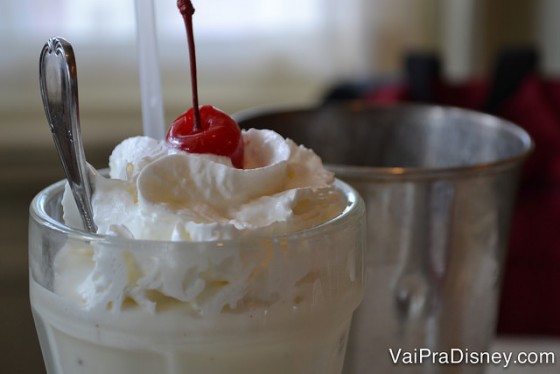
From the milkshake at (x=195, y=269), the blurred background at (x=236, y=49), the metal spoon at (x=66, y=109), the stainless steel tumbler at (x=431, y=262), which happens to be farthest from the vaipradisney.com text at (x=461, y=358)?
the blurred background at (x=236, y=49)

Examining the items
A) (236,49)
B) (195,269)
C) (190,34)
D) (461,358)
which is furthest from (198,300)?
(236,49)

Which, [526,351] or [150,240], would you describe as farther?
[526,351]

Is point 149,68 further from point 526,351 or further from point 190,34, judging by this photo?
point 526,351

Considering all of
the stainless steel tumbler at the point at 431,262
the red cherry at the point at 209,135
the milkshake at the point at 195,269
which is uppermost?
the red cherry at the point at 209,135

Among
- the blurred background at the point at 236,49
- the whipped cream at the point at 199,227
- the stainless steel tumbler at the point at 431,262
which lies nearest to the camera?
the whipped cream at the point at 199,227

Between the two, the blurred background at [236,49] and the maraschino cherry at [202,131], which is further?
the blurred background at [236,49]

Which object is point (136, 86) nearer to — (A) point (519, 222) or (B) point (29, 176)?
(B) point (29, 176)

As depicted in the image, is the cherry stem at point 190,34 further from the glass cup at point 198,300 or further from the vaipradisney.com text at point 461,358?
the vaipradisney.com text at point 461,358
